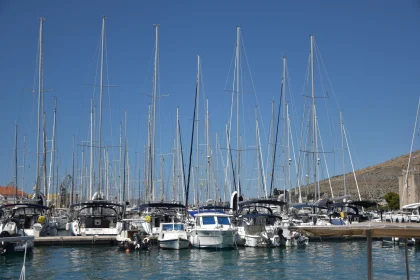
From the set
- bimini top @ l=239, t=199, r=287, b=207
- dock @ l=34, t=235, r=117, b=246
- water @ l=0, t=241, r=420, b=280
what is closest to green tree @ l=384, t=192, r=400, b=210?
water @ l=0, t=241, r=420, b=280

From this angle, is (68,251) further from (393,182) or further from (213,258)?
(393,182)

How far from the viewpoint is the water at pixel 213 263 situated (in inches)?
1171

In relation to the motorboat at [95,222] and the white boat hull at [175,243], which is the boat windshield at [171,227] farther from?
the motorboat at [95,222]

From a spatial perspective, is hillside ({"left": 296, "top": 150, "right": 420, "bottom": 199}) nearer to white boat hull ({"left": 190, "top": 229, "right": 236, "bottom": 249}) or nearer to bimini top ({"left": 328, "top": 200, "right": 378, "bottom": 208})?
bimini top ({"left": 328, "top": 200, "right": 378, "bottom": 208})

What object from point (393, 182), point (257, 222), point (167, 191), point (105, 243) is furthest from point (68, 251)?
point (393, 182)

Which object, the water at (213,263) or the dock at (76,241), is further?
the dock at (76,241)

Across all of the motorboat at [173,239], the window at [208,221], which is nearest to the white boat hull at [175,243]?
the motorboat at [173,239]

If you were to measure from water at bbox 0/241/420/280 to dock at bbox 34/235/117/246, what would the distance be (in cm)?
125

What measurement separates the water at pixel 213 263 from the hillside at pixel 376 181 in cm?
8368

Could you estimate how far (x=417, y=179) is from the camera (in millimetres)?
72812

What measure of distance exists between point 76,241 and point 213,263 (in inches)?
628

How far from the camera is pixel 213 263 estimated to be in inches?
1355

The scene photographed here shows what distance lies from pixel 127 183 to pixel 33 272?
173 ft

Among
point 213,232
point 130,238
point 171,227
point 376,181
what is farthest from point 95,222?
point 376,181
